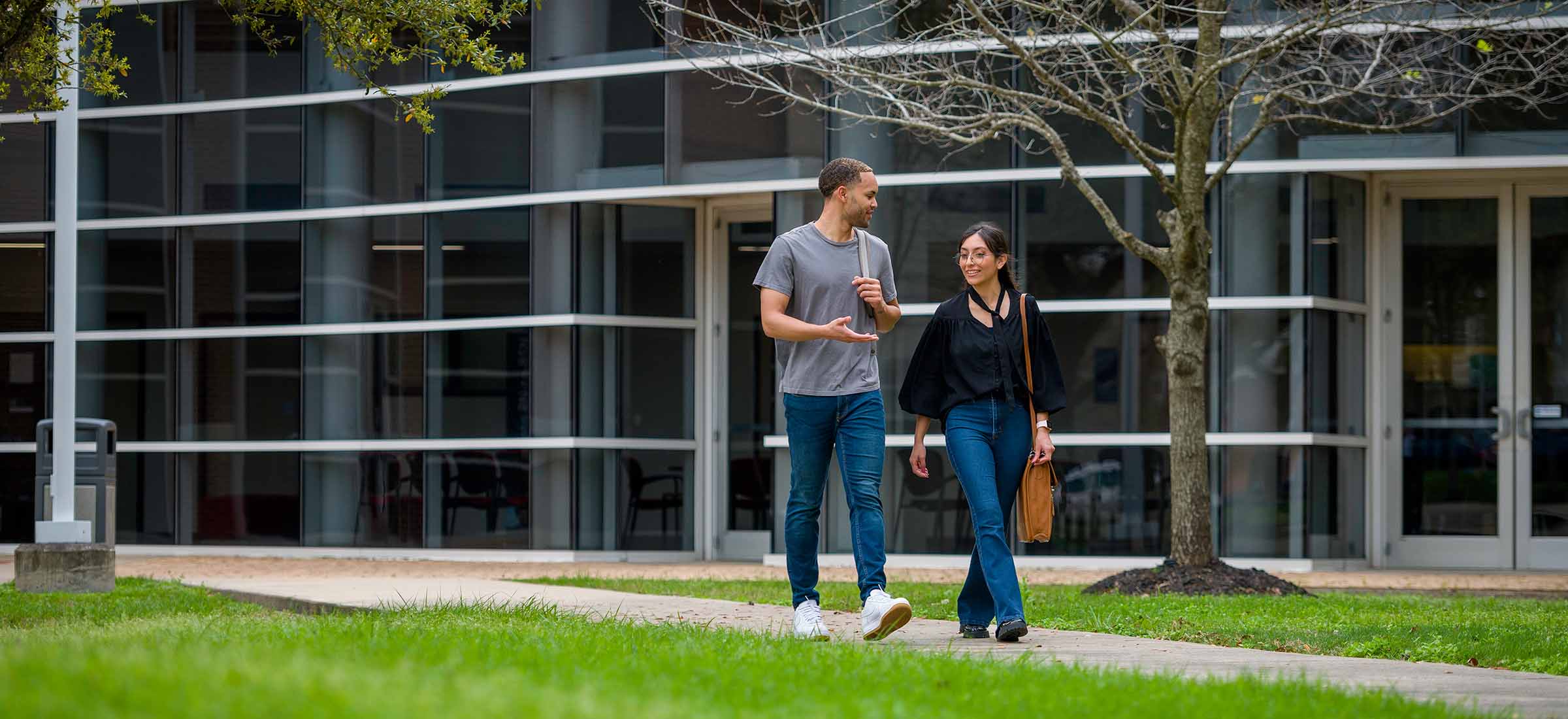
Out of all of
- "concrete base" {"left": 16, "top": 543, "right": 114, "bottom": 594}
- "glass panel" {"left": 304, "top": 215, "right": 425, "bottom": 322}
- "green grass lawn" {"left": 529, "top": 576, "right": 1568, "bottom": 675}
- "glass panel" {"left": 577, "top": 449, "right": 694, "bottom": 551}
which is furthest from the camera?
"glass panel" {"left": 304, "top": 215, "right": 425, "bottom": 322}

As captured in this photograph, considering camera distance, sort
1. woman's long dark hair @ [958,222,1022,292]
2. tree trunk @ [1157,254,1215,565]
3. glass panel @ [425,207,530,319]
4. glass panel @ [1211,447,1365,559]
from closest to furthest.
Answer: woman's long dark hair @ [958,222,1022,292], tree trunk @ [1157,254,1215,565], glass panel @ [1211,447,1365,559], glass panel @ [425,207,530,319]

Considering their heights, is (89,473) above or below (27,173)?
below

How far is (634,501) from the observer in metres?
16.4

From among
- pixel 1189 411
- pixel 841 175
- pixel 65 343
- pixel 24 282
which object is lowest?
pixel 1189 411

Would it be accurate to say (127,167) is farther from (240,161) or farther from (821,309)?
(821,309)

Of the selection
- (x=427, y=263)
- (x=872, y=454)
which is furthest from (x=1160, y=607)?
(x=427, y=263)

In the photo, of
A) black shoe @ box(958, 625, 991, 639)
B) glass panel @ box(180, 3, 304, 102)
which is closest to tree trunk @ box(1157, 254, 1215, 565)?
black shoe @ box(958, 625, 991, 639)

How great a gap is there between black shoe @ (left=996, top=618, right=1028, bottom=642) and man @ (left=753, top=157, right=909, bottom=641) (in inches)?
16.8

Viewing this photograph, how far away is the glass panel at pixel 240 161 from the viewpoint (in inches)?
687

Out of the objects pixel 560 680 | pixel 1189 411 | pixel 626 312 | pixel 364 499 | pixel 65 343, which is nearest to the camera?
pixel 560 680

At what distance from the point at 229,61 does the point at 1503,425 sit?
41.5 ft

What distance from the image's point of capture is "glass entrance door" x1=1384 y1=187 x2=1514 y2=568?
14.9m

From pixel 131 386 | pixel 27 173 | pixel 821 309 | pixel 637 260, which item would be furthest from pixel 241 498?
pixel 821 309

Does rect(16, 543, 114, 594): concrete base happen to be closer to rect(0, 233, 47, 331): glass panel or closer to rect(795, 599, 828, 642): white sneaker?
rect(795, 599, 828, 642): white sneaker
